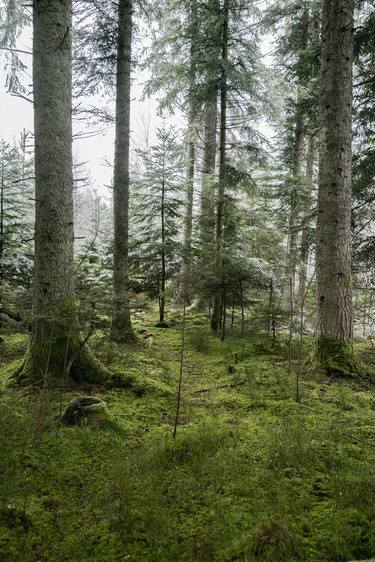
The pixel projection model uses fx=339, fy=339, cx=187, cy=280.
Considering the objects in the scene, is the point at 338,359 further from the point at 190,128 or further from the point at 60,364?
the point at 190,128

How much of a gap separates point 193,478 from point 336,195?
14.8 ft

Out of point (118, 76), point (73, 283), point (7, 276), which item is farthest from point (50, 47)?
point (7, 276)

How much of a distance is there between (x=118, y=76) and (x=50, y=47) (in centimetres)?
361

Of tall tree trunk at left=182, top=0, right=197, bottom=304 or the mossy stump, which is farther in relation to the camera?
tall tree trunk at left=182, top=0, right=197, bottom=304

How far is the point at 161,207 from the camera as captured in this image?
1093cm

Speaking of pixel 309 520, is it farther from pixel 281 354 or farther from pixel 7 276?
pixel 7 276

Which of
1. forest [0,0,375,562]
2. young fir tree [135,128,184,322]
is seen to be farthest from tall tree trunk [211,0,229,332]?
young fir tree [135,128,184,322]

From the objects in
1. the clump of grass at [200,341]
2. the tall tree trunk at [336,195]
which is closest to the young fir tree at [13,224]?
the clump of grass at [200,341]

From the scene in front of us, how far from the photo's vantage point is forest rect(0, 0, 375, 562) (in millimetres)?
2215

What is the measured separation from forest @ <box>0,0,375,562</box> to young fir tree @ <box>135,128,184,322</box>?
0.24 feet

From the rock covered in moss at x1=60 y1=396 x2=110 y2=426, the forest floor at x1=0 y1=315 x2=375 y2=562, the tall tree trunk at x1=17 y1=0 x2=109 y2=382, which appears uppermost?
the tall tree trunk at x1=17 y1=0 x2=109 y2=382

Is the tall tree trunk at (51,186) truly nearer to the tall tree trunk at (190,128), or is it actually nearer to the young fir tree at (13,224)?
the tall tree trunk at (190,128)

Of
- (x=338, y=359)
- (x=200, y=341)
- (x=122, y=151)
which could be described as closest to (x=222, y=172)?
(x=122, y=151)

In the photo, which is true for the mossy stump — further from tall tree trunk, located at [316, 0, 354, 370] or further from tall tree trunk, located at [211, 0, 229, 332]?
tall tree trunk, located at [211, 0, 229, 332]
